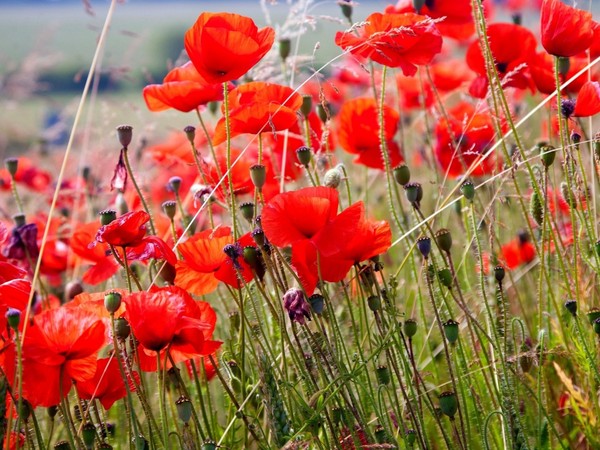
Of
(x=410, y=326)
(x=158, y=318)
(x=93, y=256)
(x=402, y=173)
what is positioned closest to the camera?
(x=158, y=318)

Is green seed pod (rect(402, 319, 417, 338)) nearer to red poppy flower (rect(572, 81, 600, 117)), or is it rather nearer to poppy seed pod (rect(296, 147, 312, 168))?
poppy seed pod (rect(296, 147, 312, 168))

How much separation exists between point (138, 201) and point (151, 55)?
1688cm

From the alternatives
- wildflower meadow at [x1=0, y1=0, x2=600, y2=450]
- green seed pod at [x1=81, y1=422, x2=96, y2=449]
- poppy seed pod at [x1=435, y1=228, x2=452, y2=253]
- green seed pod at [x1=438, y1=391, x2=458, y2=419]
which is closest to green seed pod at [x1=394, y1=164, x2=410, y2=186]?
wildflower meadow at [x1=0, y1=0, x2=600, y2=450]

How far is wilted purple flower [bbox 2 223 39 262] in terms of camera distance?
1.78 m

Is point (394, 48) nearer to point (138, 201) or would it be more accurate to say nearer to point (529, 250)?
point (138, 201)

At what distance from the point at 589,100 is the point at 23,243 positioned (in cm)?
104

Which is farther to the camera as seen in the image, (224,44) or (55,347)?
(224,44)

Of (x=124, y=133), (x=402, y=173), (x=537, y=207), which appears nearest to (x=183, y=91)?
(x=124, y=133)

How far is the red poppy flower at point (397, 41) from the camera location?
1.44m

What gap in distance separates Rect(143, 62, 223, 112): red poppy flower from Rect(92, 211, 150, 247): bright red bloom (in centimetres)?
32

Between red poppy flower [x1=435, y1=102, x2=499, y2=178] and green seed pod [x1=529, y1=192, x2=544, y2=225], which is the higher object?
red poppy flower [x1=435, y1=102, x2=499, y2=178]

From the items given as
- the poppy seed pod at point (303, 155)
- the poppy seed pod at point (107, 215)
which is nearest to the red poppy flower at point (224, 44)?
the poppy seed pod at point (303, 155)

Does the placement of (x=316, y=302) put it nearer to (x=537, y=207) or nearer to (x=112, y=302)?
(x=112, y=302)

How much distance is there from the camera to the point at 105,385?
1.29 meters
